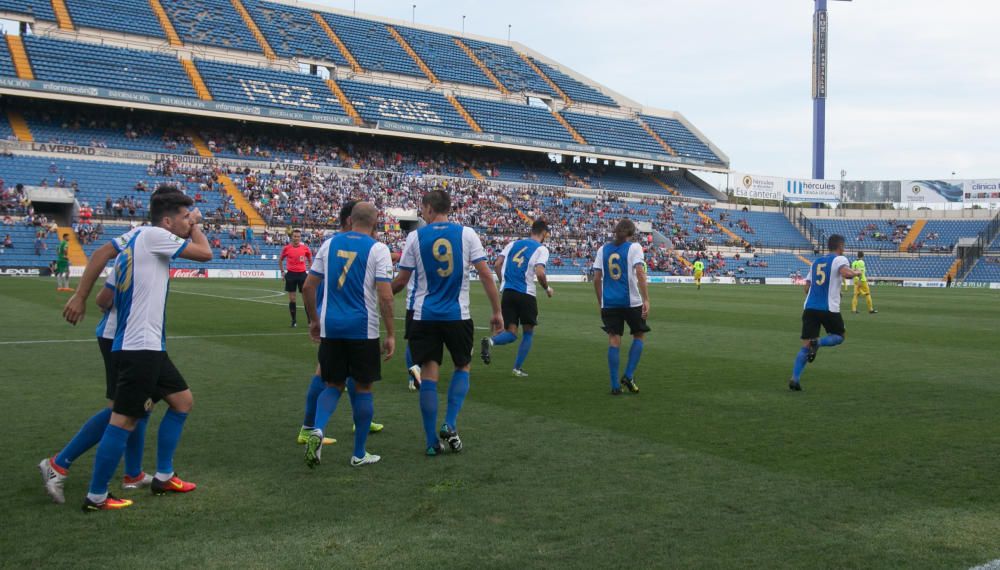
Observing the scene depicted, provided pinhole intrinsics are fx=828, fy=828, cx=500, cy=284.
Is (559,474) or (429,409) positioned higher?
(429,409)

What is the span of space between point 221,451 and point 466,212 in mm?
49247

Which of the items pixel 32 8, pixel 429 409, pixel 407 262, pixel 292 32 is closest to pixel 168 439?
pixel 429 409

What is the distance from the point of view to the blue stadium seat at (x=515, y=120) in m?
64.1

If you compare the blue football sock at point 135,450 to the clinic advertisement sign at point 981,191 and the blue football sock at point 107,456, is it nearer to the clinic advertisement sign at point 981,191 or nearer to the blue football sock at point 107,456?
the blue football sock at point 107,456

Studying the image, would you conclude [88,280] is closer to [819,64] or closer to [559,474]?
[559,474]

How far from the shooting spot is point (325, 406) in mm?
6223

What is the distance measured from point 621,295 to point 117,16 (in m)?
56.0

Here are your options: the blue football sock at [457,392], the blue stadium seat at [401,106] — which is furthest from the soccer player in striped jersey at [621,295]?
the blue stadium seat at [401,106]

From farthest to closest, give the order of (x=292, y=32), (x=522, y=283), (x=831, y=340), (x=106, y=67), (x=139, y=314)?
(x=292, y=32), (x=106, y=67), (x=522, y=283), (x=831, y=340), (x=139, y=314)

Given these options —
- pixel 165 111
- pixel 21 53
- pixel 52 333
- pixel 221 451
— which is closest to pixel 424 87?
pixel 165 111

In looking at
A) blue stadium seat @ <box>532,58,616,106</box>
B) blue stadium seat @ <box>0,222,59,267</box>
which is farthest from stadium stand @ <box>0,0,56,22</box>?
blue stadium seat @ <box>532,58,616,106</box>

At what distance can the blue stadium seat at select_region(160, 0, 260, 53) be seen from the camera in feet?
191

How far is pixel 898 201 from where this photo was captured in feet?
247

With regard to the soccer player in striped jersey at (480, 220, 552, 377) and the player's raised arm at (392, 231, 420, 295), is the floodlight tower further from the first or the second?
the player's raised arm at (392, 231, 420, 295)
